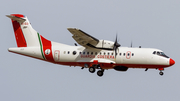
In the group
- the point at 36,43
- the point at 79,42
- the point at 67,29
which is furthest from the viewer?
the point at 36,43

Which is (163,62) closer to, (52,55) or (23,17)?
(52,55)

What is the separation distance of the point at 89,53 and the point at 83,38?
1.77 metres

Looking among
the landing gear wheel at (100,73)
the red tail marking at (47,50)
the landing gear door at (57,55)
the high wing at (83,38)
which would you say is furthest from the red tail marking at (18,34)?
the landing gear wheel at (100,73)

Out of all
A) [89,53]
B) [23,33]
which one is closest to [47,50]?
[23,33]

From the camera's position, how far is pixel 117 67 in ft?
77.0

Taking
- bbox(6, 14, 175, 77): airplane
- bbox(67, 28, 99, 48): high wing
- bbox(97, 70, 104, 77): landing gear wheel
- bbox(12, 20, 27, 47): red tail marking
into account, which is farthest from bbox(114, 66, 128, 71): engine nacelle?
bbox(12, 20, 27, 47): red tail marking

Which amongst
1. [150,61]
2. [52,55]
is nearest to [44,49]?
[52,55]

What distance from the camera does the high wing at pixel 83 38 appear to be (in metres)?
21.3

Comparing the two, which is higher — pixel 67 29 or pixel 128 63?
pixel 67 29

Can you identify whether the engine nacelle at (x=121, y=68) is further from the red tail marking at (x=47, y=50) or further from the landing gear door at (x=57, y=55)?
the red tail marking at (x=47, y=50)

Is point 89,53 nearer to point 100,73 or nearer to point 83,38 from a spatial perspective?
point 83,38

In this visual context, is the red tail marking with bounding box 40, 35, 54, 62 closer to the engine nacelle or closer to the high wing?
the high wing

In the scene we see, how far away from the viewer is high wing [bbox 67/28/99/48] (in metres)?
21.3

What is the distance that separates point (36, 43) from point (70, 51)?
3163 mm
